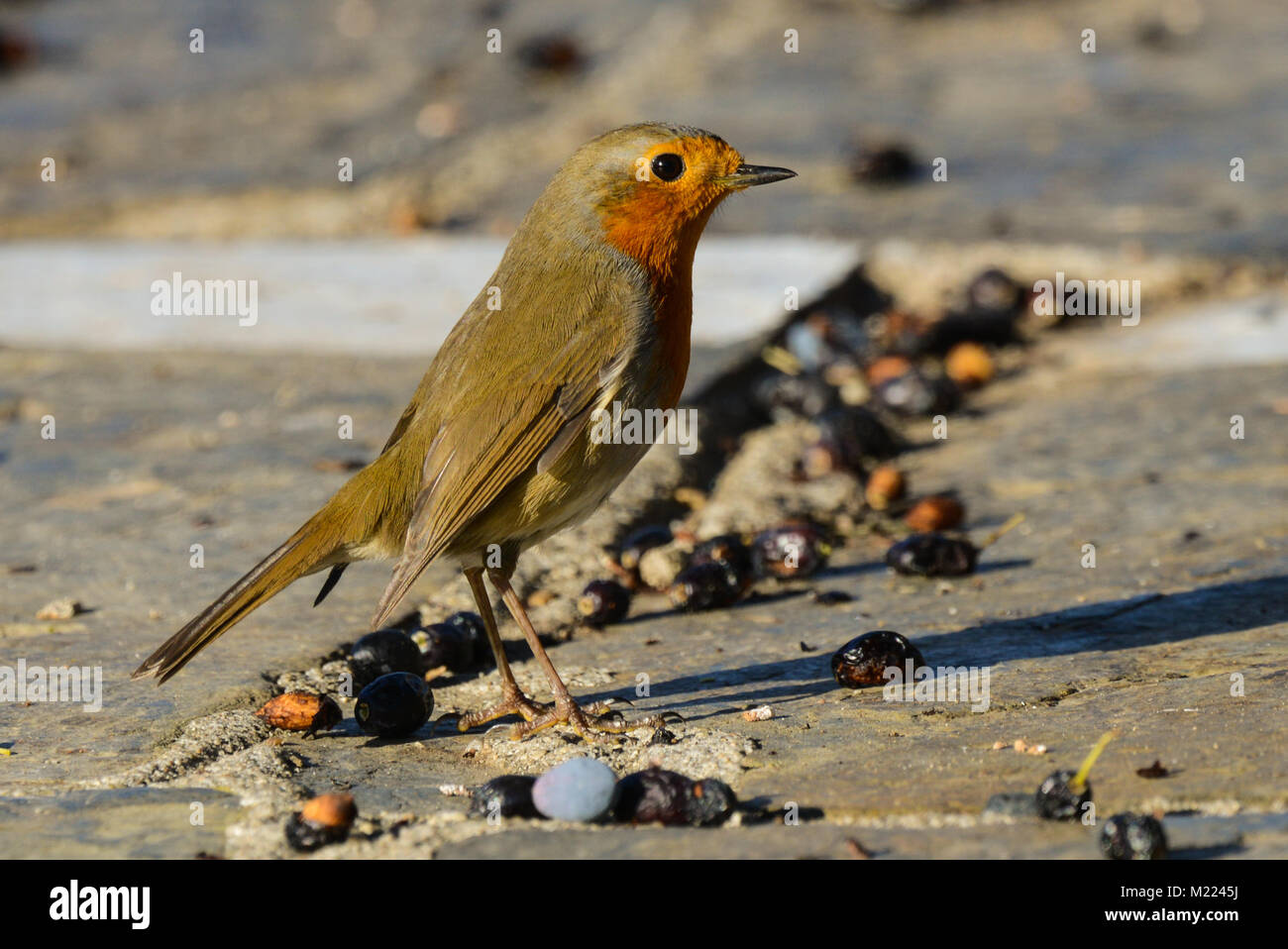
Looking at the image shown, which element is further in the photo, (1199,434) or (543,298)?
(1199,434)

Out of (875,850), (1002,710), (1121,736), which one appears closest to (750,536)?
(1002,710)

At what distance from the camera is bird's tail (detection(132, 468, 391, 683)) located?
2873 millimetres

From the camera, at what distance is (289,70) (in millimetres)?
8219

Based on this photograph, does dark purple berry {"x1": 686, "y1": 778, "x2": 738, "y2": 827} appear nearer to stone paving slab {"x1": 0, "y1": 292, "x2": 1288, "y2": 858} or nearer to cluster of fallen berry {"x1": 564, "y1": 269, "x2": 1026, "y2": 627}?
stone paving slab {"x1": 0, "y1": 292, "x2": 1288, "y2": 858}

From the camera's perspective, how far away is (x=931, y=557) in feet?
12.2

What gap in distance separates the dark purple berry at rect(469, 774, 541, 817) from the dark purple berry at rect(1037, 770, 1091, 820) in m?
0.73

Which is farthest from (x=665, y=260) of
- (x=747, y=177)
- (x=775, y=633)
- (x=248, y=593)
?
(x=248, y=593)

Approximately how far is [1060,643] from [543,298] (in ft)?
4.17

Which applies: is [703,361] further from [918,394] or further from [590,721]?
[590,721]

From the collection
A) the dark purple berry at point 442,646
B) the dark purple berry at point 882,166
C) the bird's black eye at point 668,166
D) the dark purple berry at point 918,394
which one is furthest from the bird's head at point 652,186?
the dark purple berry at point 882,166

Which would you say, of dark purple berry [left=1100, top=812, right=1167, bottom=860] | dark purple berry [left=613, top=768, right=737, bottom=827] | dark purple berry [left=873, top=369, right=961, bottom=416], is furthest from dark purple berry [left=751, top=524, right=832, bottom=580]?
dark purple berry [left=1100, top=812, right=1167, bottom=860]
